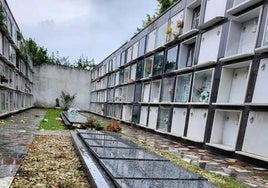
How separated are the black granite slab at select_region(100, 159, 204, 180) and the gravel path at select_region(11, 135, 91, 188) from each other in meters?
0.37

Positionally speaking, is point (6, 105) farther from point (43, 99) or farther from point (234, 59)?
point (43, 99)

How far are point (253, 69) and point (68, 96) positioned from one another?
18.1m

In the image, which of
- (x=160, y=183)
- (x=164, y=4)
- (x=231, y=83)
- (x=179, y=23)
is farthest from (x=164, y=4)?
(x=160, y=183)

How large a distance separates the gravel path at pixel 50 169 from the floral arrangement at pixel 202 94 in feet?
12.1

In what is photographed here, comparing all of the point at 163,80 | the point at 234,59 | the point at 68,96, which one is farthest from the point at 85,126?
the point at 68,96

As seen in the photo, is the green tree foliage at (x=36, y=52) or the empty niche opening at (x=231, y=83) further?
the green tree foliage at (x=36, y=52)

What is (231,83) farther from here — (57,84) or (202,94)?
(57,84)

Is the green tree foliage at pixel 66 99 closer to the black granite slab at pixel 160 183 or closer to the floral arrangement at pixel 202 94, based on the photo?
the floral arrangement at pixel 202 94

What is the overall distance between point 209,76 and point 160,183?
448cm

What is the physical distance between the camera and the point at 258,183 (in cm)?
297

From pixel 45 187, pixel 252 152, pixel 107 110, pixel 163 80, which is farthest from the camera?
pixel 107 110

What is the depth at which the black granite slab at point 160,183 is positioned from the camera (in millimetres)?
2064

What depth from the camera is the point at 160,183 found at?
2174mm

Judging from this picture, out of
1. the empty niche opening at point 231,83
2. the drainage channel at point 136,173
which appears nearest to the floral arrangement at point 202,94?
the empty niche opening at point 231,83
